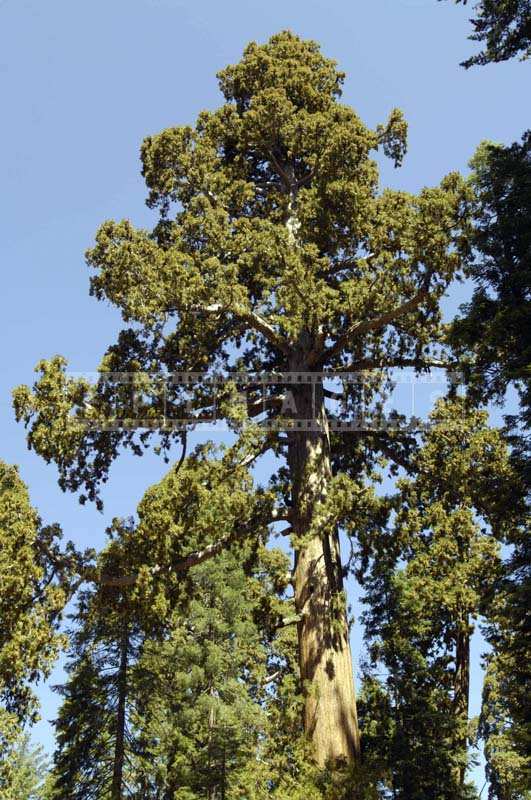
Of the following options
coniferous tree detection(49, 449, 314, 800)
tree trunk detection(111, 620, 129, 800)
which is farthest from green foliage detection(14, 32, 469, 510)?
tree trunk detection(111, 620, 129, 800)

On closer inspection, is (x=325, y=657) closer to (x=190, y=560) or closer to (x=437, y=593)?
(x=190, y=560)

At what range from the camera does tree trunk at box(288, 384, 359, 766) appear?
32.8ft

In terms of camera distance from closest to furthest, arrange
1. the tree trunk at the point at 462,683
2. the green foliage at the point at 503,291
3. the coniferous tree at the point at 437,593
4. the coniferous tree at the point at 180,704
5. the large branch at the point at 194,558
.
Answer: the green foliage at the point at 503,291
the large branch at the point at 194,558
the coniferous tree at the point at 437,593
the tree trunk at the point at 462,683
the coniferous tree at the point at 180,704

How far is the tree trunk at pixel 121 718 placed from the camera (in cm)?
2111

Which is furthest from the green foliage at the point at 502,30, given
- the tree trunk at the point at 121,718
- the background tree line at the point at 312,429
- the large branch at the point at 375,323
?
the tree trunk at the point at 121,718

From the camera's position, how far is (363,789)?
916 cm

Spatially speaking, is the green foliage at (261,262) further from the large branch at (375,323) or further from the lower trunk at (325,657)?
the lower trunk at (325,657)

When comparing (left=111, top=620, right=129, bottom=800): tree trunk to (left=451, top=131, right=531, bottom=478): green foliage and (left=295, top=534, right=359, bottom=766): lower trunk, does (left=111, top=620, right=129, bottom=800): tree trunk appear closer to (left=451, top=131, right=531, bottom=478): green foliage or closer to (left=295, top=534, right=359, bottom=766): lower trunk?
(left=295, top=534, right=359, bottom=766): lower trunk

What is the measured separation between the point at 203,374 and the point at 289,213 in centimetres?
400

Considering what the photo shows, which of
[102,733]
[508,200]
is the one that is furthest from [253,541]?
[102,733]

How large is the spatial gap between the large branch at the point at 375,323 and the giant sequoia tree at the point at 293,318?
38 millimetres

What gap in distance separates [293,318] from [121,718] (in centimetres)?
1562

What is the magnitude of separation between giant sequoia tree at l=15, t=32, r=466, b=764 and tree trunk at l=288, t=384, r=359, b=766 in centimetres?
2

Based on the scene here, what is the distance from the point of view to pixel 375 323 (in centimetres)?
1236
